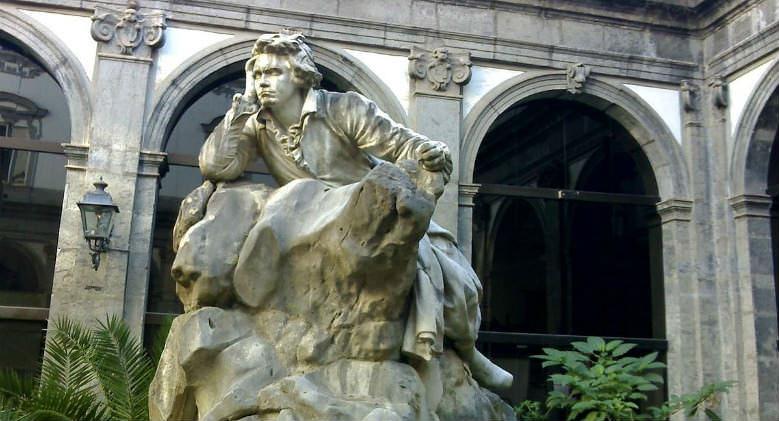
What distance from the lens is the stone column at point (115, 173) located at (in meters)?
10.5

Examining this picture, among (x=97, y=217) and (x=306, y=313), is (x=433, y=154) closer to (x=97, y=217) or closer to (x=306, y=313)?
(x=306, y=313)

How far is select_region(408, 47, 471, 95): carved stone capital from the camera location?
12055 millimetres

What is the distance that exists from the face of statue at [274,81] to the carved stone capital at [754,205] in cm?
949

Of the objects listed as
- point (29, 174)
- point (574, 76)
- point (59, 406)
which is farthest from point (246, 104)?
point (574, 76)

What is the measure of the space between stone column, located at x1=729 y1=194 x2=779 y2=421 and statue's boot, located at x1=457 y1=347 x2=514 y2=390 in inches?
334

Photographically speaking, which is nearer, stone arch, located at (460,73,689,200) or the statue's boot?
the statue's boot

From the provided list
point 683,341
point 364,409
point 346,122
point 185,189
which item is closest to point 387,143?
point 346,122

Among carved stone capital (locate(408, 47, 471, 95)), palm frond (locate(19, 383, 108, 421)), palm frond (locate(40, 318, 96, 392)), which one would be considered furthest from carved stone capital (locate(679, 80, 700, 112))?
palm frond (locate(19, 383, 108, 421))

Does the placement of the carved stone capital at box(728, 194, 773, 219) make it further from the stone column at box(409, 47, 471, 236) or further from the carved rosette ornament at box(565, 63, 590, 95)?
the stone column at box(409, 47, 471, 236)

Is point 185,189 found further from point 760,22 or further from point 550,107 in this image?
point 760,22

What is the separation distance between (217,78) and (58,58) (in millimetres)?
1951

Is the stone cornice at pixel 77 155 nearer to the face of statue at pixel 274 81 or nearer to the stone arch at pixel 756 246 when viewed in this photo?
the face of statue at pixel 274 81

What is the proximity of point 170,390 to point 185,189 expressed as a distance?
→ 838 centimetres

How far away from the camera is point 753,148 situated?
12.4 metres
